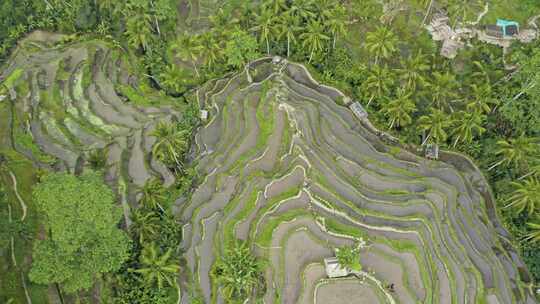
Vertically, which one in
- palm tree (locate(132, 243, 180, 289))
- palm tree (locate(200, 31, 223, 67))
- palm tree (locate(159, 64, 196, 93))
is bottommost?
palm tree (locate(132, 243, 180, 289))

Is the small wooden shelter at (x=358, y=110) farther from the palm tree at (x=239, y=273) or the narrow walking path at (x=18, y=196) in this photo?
the narrow walking path at (x=18, y=196)

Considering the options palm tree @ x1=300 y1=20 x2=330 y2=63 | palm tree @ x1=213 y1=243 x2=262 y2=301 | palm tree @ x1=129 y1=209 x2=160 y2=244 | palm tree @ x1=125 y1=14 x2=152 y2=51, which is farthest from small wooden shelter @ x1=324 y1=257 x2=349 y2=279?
palm tree @ x1=125 y1=14 x2=152 y2=51

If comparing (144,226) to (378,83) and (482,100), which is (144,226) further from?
(482,100)

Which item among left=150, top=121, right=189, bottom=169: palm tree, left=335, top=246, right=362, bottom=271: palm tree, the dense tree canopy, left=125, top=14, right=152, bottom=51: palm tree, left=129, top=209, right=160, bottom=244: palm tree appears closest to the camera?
the dense tree canopy

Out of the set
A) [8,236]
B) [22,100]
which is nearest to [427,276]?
[8,236]

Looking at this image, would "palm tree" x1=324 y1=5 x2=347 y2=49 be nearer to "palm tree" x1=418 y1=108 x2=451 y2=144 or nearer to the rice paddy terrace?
the rice paddy terrace

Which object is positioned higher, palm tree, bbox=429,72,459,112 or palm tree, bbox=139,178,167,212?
palm tree, bbox=429,72,459,112

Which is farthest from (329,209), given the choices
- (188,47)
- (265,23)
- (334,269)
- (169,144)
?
(188,47)
